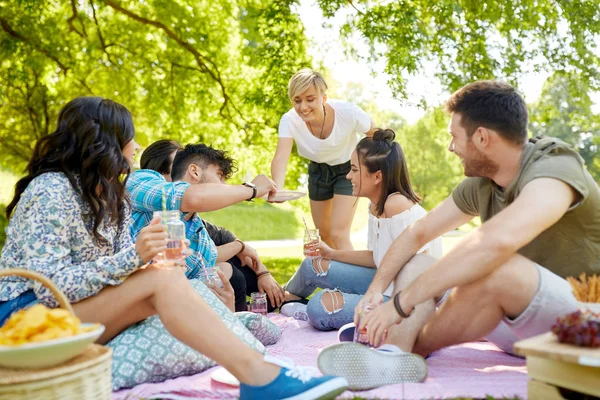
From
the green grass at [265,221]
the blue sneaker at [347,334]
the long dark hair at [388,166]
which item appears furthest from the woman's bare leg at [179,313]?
the green grass at [265,221]

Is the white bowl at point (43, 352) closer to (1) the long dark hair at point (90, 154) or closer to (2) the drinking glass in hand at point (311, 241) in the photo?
(1) the long dark hair at point (90, 154)

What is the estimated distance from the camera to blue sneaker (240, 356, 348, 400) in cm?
256

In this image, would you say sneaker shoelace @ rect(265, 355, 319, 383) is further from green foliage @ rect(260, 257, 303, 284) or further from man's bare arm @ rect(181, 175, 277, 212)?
green foliage @ rect(260, 257, 303, 284)

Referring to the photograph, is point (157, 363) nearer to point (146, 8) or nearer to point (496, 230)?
point (496, 230)

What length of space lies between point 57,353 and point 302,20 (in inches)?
287

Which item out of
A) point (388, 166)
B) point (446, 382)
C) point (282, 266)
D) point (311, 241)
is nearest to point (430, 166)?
point (282, 266)

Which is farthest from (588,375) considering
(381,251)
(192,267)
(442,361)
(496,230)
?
(192,267)

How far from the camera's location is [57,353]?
2.25 m

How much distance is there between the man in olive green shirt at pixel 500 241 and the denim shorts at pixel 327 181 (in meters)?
2.61

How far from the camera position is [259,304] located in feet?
16.3

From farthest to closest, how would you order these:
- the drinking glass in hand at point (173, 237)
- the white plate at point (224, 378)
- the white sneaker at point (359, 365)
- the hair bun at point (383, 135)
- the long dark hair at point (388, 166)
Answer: the hair bun at point (383, 135), the long dark hair at point (388, 166), the white plate at point (224, 378), the white sneaker at point (359, 365), the drinking glass in hand at point (173, 237)

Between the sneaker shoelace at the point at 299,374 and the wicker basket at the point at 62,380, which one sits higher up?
the wicker basket at the point at 62,380

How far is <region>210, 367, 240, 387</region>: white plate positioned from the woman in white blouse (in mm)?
2742

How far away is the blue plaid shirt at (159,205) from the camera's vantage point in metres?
3.91
